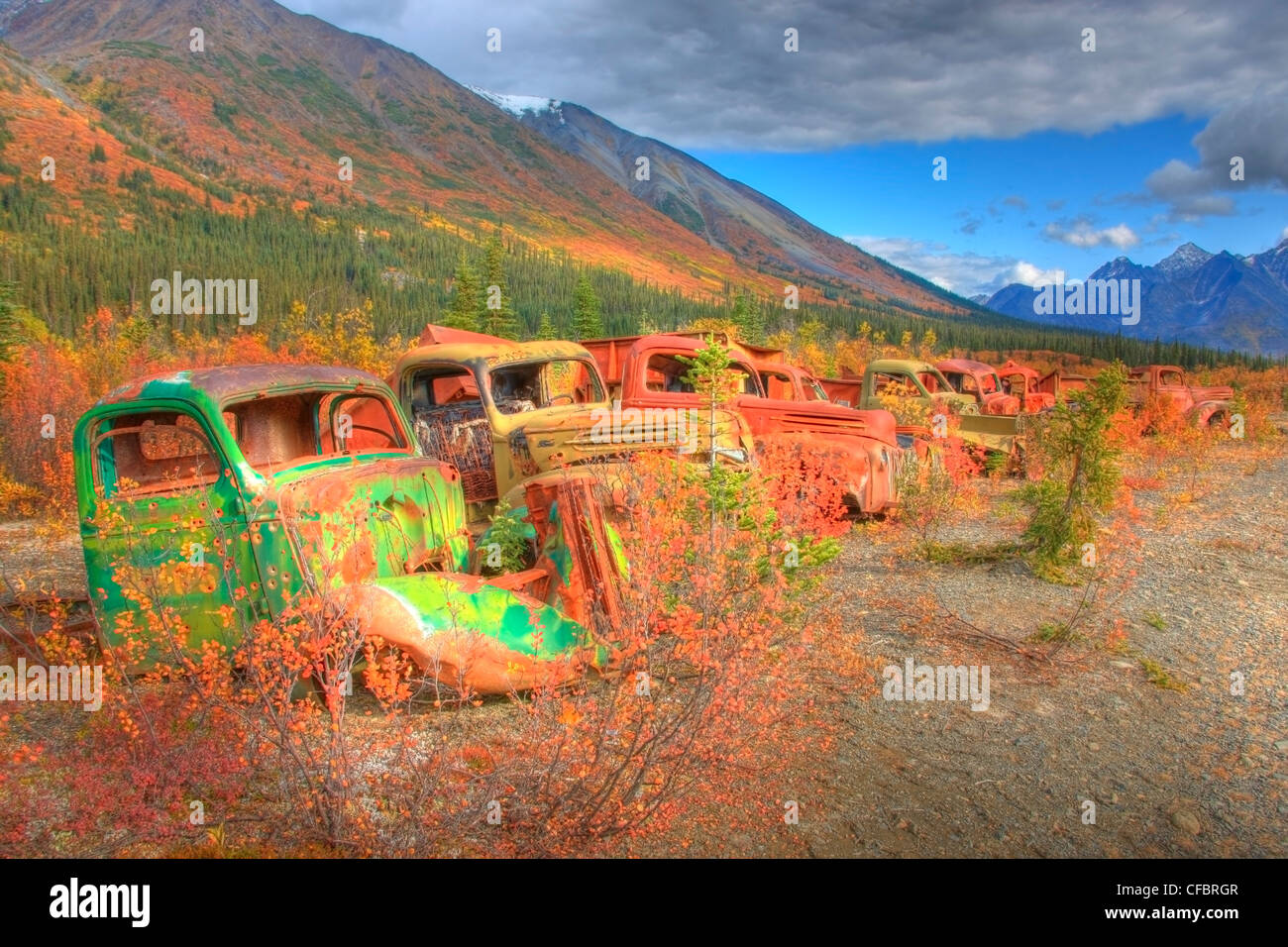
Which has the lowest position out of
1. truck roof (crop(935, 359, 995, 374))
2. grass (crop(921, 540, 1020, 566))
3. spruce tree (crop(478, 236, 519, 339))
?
grass (crop(921, 540, 1020, 566))

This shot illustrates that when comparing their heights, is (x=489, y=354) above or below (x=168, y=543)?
above

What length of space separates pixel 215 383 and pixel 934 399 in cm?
1244

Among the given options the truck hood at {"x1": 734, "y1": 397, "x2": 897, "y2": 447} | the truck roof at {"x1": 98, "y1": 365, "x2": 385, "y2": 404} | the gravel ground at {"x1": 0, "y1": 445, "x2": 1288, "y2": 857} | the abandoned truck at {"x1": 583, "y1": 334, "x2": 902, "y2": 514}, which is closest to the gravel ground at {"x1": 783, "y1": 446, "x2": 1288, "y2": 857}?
the gravel ground at {"x1": 0, "y1": 445, "x2": 1288, "y2": 857}

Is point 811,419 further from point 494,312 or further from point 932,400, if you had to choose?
point 494,312

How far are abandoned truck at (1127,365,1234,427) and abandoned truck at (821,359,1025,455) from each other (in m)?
5.62

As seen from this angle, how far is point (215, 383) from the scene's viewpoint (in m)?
4.93

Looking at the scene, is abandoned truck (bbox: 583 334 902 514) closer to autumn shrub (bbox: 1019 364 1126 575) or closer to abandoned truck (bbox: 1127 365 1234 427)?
autumn shrub (bbox: 1019 364 1126 575)

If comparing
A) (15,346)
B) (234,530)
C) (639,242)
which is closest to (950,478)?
(234,530)

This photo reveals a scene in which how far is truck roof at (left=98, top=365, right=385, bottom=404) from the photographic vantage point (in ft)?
16.0

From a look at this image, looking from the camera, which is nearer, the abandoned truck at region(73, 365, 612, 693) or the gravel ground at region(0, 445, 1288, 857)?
the gravel ground at region(0, 445, 1288, 857)

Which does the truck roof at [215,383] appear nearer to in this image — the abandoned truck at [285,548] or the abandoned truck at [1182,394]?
the abandoned truck at [285,548]

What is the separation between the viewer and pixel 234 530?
4.55 m

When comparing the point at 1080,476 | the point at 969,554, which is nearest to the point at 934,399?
the point at 969,554

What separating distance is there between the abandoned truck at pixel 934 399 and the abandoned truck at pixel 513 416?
6.88 meters
